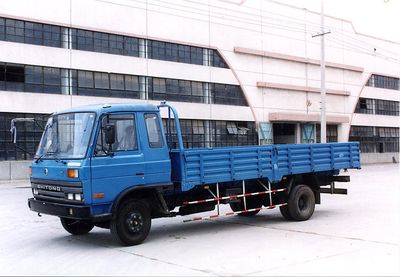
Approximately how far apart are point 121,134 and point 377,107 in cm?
5250

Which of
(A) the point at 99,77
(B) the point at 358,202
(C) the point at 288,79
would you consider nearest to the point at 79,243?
(B) the point at 358,202

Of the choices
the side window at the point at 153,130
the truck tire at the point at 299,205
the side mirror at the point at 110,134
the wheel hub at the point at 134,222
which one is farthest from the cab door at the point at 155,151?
the truck tire at the point at 299,205

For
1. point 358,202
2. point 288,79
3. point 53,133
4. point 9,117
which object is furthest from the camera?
point 288,79

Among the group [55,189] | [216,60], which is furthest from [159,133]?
[216,60]

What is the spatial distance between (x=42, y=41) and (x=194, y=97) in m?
12.5

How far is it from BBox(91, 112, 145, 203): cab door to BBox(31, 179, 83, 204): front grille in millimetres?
331

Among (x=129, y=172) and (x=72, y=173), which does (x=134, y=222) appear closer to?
(x=129, y=172)

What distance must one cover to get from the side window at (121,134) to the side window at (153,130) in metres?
0.34

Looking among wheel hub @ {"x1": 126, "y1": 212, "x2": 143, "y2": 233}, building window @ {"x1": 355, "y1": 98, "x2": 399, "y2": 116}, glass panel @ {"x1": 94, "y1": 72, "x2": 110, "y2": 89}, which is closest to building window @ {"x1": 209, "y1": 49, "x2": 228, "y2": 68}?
glass panel @ {"x1": 94, "y1": 72, "x2": 110, "y2": 89}

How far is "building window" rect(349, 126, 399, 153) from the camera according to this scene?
179 feet

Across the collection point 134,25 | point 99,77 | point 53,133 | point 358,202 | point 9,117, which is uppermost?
point 134,25

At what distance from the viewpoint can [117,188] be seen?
29.5 feet

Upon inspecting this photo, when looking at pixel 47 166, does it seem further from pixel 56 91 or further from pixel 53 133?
pixel 56 91

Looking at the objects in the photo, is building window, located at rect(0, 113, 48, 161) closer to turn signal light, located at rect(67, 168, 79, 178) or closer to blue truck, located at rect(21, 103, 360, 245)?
blue truck, located at rect(21, 103, 360, 245)
